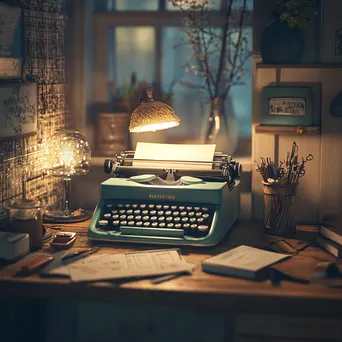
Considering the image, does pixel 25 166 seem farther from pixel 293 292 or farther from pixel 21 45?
pixel 293 292

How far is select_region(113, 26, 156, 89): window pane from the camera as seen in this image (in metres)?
3.42

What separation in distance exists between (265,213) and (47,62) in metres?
1.07

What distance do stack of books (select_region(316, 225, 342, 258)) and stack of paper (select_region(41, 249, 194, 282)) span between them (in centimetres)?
52

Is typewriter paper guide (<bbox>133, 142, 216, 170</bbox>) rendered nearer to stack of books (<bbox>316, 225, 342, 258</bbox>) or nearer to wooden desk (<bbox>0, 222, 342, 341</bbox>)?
stack of books (<bbox>316, 225, 342, 258</bbox>)

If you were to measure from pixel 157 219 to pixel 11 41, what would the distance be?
0.82m

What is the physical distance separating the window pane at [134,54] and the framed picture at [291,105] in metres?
0.75

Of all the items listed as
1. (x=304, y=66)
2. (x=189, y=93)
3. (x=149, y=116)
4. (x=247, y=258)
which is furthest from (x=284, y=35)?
(x=247, y=258)

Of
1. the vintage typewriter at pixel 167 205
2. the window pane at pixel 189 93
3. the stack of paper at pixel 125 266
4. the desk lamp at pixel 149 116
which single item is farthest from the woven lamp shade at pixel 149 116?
the stack of paper at pixel 125 266

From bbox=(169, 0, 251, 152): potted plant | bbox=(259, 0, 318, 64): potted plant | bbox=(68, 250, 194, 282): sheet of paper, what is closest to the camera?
bbox=(68, 250, 194, 282): sheet of paper

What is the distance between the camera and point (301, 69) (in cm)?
284

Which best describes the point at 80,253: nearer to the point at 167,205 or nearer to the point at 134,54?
the point at 167,205

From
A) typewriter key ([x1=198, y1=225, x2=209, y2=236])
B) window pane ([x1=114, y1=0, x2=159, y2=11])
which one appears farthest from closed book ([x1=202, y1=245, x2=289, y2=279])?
window pane ([x1=114, y1=0, x2=159, y2=11])

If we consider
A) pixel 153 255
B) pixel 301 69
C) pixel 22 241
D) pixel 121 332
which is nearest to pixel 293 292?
pixel 153 255

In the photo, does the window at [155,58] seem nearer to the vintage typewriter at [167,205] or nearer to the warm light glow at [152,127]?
the warm light glow at [152,127]
